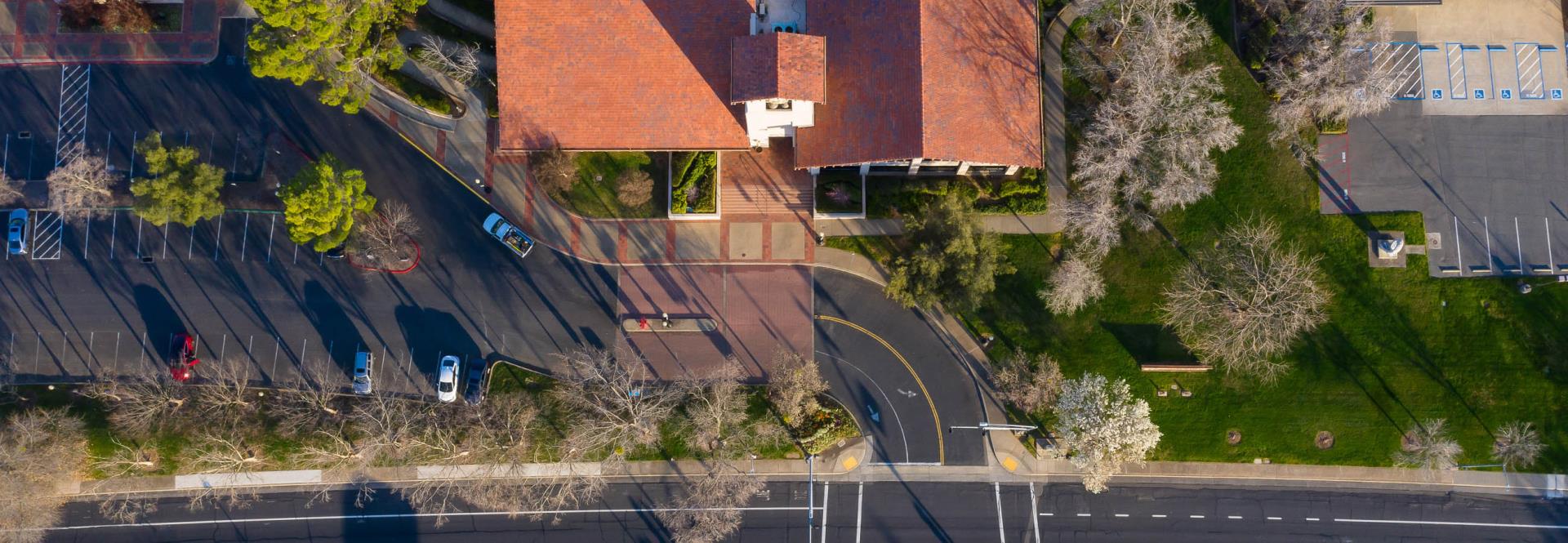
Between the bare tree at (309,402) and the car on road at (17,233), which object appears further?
the car on road at (17,233)

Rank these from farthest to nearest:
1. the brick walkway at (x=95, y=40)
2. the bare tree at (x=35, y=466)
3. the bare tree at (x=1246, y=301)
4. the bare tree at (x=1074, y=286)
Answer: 1. the brick walkway at (x=95, y=40)
2. the bare tree at (x=1074, y=286)
3. the bare tree at (x=35, y=466)
4. the bare tree at (x=1246, y=301)

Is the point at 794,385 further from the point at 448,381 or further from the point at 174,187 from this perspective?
the point at 174,187

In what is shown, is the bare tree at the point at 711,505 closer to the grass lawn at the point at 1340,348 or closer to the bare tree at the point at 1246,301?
the grass lawn at the point at 1340,348

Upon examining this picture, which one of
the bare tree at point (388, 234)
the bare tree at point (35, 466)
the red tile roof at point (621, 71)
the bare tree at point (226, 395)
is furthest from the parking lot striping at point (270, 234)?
the red tile roof at point (621, 71)

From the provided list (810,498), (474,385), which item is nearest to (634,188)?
(474,385)

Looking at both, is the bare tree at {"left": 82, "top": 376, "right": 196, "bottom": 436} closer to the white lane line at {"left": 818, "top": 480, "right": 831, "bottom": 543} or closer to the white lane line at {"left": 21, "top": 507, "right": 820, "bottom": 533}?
the white lane line at {"left": 21, "top": 507, "right": 820, "bottom": 533}

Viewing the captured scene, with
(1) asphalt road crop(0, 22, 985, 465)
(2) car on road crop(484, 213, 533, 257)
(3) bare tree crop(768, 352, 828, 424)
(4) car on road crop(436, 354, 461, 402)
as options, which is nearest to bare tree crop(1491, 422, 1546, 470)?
(1) asphalt road crop(0, 22, 985, 465)

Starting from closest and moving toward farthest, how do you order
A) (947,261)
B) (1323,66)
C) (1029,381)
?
(947,261) < (1323,66) < (1029,381)
